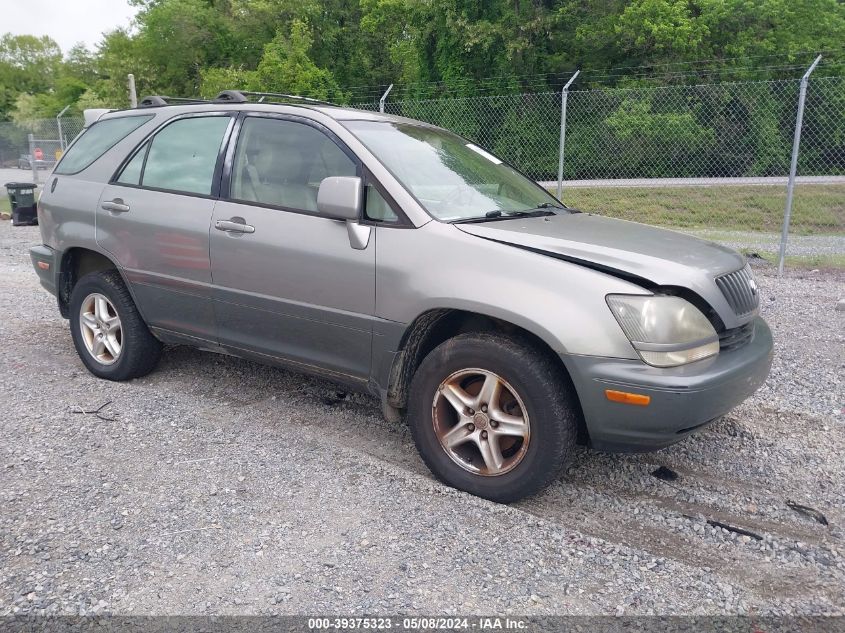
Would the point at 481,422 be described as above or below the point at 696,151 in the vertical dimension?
below

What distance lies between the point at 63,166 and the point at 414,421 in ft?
11.4

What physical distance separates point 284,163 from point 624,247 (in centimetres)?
195

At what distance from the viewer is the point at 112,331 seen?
489cm

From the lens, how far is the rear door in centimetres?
421

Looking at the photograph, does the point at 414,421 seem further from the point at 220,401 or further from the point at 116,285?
the point at 116,285

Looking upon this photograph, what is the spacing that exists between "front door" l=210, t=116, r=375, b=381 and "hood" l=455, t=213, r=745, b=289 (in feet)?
2.35

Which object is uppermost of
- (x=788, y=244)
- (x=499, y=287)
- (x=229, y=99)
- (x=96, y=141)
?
(x=229, y=99)

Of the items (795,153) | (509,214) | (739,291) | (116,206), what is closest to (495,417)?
(509,214)

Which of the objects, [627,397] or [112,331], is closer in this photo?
[627,397]

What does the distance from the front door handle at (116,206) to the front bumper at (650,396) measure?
10.2 ft

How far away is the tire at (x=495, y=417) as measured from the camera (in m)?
3.09

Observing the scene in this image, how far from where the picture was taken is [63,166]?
512 centimetres

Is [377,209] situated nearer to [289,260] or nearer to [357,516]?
[289,260]

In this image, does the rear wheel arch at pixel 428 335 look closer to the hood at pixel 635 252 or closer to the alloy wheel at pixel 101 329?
the hood at pixel 635 252
